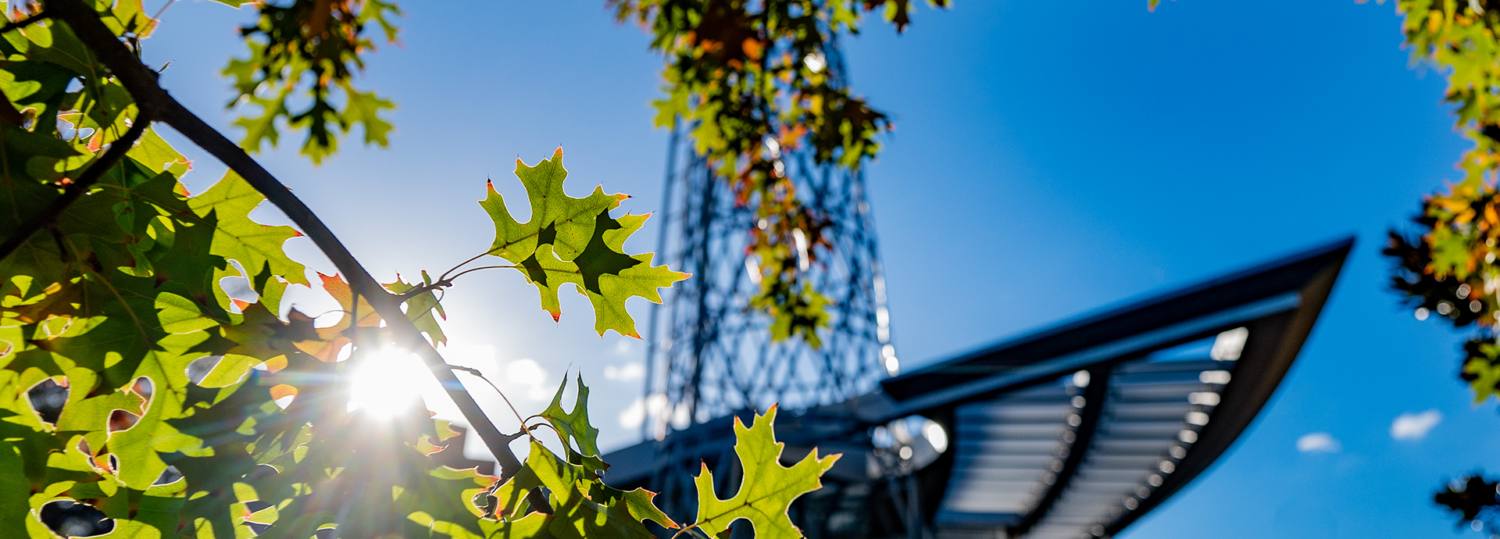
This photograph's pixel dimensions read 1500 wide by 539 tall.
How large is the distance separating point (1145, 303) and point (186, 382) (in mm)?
8035

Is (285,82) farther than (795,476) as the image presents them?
Yes

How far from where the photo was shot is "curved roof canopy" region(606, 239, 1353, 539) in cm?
726

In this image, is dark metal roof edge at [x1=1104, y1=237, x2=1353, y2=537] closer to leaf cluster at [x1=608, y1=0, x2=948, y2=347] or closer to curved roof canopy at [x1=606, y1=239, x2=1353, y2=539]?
curved roof canopy at [x1=606, y1=239, x2=1353, y2=539]

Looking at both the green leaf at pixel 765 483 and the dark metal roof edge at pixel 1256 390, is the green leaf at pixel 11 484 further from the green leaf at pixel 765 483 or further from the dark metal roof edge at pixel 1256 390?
the dark metal roof edge at pixel 1256 390

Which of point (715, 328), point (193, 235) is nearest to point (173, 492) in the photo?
point (193, 235)

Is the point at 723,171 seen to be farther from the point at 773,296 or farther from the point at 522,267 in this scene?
the point at 522,267

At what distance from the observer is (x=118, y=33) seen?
989 mm

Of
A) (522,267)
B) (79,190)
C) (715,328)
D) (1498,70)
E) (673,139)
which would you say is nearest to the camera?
(79,190)

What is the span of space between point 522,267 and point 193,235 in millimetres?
408

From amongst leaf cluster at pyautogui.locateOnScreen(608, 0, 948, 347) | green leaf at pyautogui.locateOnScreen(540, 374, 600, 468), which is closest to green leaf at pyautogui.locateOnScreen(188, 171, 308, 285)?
green leaf at pyautogui.locateOnScreen(540, 374, 600, 468)

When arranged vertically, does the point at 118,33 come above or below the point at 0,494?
above

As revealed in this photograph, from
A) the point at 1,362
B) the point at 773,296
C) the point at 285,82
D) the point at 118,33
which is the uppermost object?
the point at 285,82

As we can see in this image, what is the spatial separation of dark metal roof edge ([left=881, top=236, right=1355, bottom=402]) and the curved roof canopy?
13 mm

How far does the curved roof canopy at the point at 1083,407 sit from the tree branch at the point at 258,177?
7.23m
